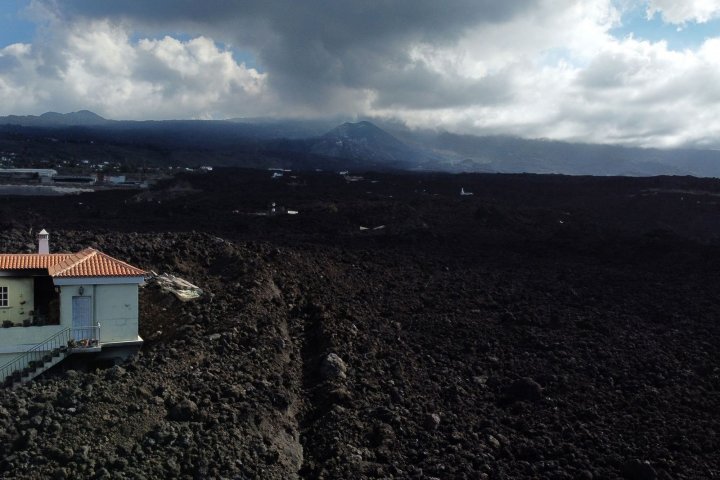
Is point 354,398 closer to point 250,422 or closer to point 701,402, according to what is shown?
point 250,422

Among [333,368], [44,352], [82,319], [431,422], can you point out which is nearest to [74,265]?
[82,319]

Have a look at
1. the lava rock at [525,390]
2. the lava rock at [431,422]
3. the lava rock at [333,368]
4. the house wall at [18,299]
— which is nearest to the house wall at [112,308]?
the house wall at [18,299]

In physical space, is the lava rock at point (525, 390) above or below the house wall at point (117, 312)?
below

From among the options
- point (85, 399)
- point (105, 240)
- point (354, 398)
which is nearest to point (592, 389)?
point (354, 398)

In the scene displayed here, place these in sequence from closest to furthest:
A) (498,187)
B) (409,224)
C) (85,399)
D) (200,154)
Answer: (85,399)
(409,224)
(498,187)
(200,154)

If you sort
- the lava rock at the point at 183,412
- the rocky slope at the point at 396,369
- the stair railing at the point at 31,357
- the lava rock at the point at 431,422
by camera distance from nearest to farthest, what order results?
the rocky slope at the point at 396,369 < the lava rock at the point at 183,412 < the lava rock at the point at 431,422 < the stair railing at the point at 31,357

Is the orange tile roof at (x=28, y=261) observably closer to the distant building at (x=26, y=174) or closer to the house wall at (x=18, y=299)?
the house wall at (x=18, y=299)

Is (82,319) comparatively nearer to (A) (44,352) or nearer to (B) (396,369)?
(A) (44,352)
